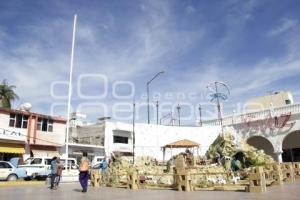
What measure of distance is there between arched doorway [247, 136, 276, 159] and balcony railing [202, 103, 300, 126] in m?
3.26

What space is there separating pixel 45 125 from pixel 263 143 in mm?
23805

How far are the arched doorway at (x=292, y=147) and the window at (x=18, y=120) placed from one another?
27733 millimetres

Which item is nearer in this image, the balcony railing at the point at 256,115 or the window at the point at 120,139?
the balcony railing at the point at 256,115

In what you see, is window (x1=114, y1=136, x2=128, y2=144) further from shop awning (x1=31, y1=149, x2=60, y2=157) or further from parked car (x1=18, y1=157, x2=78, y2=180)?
parked car (x1=18, y1=157, x2=78, y2=180)

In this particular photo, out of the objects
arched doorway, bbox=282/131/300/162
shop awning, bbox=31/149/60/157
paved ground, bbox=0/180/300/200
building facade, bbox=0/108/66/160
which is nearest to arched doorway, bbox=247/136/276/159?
arched doorway, bbox=282/131/300/162

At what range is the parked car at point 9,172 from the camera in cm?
2233

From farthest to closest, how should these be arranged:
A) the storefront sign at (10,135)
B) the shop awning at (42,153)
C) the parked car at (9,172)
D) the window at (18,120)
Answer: the shop awning at (42,153)
the window at (18,120)
the storefront sign at (10,135)
the parked car at (9,172)

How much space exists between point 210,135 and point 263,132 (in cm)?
632

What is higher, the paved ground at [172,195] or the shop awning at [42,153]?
the shop awning at [42,153]

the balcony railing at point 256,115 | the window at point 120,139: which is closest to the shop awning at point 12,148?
the window at point 120,139

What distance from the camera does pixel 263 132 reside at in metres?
34.8

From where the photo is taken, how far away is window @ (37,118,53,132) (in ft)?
109

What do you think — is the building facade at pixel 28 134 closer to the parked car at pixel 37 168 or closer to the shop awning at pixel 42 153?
the shop awning at pixel 42 153

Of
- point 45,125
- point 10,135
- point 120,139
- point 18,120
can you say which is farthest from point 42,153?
point 120,139
